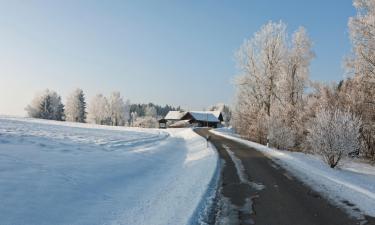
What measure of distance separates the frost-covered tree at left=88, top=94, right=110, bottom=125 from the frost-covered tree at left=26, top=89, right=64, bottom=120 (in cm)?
1606

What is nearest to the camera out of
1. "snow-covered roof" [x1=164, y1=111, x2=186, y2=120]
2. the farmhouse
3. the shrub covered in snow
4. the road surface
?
the road surface

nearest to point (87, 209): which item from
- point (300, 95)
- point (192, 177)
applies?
point (192, 177)

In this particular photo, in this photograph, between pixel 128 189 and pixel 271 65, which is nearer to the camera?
pixel 128 189

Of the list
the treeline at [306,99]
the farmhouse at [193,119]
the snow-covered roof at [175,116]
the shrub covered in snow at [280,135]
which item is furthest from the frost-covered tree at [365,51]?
the snow-covered roof at [175,116]

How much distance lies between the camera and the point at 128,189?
12.1 meters

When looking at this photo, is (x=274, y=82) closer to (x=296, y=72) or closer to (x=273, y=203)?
(x=296, y=72)

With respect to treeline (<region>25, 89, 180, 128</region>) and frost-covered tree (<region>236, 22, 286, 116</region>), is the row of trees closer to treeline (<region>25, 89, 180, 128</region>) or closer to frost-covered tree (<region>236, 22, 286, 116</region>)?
treeline (<region>25, 89, 180, 128</region>)

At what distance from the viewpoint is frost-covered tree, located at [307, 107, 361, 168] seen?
20.0m

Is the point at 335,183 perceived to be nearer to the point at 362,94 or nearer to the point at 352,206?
the point at 352,206

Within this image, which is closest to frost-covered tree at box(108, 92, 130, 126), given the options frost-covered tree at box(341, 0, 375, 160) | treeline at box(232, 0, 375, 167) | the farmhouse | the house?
the farmhouse

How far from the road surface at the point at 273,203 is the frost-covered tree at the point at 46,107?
320 ft

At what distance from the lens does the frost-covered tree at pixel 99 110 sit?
407ft

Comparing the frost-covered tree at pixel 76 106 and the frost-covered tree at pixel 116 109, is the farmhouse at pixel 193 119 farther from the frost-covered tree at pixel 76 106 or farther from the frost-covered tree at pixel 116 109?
the frost-covered tree at pixel 76 106

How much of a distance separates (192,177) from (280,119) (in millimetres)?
23456
